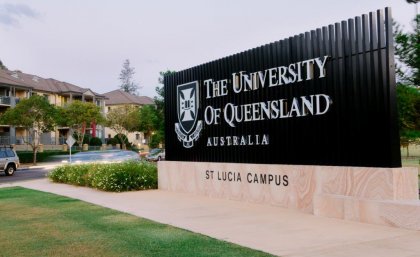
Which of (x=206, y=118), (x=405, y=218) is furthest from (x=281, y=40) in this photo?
(x=405, y=218)

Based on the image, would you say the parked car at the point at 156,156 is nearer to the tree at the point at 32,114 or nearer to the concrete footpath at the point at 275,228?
the tree at the point at 32,114

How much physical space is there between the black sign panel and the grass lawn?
11.4ft

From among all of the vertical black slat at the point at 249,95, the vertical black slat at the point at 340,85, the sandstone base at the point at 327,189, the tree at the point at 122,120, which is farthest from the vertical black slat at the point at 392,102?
the tree at the point at 122,120

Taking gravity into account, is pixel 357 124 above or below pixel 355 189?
above

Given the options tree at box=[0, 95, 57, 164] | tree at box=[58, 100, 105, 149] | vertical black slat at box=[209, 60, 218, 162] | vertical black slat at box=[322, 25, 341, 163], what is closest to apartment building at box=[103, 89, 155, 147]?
tree at box=[58, 100, 105, 149]

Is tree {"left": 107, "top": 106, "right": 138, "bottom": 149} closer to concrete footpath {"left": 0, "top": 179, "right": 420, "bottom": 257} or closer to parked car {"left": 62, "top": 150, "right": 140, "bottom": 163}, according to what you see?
parked car {"left": 62, "top": 150, "right": 140, "bottom": 163}

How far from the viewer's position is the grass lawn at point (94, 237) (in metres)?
6.46

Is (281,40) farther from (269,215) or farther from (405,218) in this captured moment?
(405,218)

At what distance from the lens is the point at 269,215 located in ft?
31.3

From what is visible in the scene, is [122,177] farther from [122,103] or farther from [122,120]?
[122,103]

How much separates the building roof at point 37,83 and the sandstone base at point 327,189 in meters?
49.1

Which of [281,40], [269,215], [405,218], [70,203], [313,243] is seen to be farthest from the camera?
[70,203]

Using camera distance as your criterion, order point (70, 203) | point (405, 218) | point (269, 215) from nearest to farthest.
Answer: point (405, 218), point (269, 215), point (70, 203)

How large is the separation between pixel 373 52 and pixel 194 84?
254 inches
